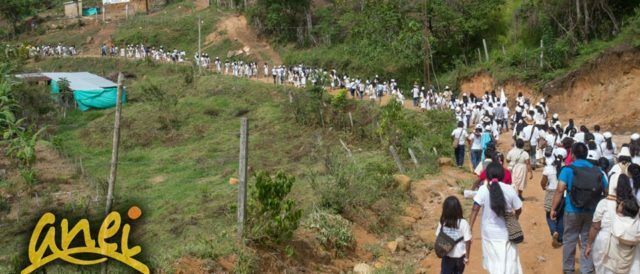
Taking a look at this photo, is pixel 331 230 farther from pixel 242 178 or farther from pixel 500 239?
pixel 500 239

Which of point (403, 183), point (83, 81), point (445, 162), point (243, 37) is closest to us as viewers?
point (403, 183)

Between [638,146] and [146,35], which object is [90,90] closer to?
[146,35]

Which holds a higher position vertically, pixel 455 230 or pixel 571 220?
pixel 455 230

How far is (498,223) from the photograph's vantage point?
5.60 m

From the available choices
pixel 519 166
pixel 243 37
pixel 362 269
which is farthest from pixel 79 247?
pixel 243 37

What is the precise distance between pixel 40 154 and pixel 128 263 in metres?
18.3

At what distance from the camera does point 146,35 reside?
157ft

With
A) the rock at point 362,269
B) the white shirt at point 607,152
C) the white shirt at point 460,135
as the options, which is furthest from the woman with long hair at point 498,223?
the white shirt at point 460,135

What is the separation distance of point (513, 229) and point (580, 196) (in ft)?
3.80

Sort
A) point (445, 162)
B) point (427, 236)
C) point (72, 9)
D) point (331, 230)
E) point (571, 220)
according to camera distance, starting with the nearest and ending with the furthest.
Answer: point (571, 220), point (331, 230), point (427, 236), point (445, 162), point (72, 9)

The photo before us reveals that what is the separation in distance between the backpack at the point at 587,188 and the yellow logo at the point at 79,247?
4447mm

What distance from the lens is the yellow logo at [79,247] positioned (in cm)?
473

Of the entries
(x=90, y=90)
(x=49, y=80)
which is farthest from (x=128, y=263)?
(x=49, y=80)

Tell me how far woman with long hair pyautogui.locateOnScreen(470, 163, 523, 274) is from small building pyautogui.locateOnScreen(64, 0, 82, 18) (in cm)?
6255
